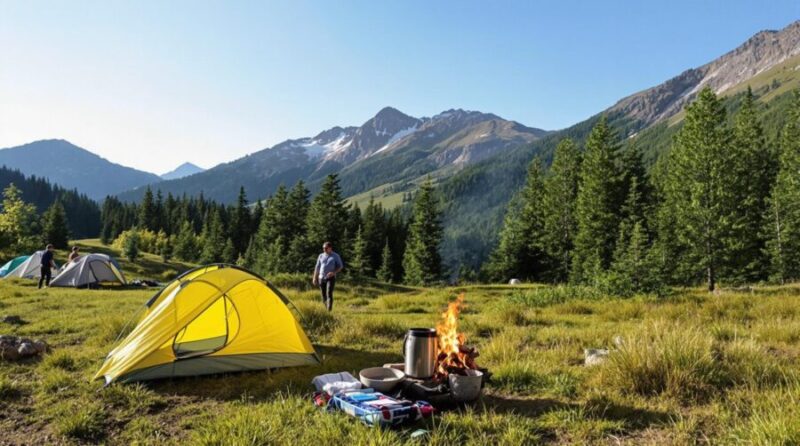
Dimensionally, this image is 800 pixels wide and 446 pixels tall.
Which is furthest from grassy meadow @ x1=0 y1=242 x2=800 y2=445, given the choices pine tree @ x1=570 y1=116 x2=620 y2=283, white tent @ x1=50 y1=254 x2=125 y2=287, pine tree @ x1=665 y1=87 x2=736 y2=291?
pine tree @ x1=570 y1=116 x2=620 y2=283

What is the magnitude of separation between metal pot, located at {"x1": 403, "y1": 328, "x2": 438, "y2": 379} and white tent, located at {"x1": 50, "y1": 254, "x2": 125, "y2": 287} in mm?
24432

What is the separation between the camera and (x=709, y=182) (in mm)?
29562

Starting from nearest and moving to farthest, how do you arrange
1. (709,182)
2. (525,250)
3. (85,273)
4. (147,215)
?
(85,273) < (709,182) < (525,250) < (147,215)

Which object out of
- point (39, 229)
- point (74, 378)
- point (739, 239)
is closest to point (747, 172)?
point (739, 239)

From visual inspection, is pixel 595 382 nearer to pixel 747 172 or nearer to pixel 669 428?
pixel 669 428

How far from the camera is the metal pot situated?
5.80 metres

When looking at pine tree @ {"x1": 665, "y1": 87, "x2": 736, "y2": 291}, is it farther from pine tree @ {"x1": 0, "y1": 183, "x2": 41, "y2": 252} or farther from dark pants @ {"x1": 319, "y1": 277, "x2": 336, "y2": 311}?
pine tree @ {"x1": 0, "y1": 183, "x2": 41, "y2": 252}

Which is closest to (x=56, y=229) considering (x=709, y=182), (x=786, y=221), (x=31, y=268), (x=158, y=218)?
(x=31, y=268)

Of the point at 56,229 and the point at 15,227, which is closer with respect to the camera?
the point at 15,227

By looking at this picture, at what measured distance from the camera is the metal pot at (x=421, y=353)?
19.0 ft

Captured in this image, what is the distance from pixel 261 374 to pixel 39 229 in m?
75.7

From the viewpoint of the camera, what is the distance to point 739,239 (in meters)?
30.1

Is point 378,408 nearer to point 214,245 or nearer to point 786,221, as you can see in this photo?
point 786,221

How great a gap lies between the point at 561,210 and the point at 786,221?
18.3 metres
